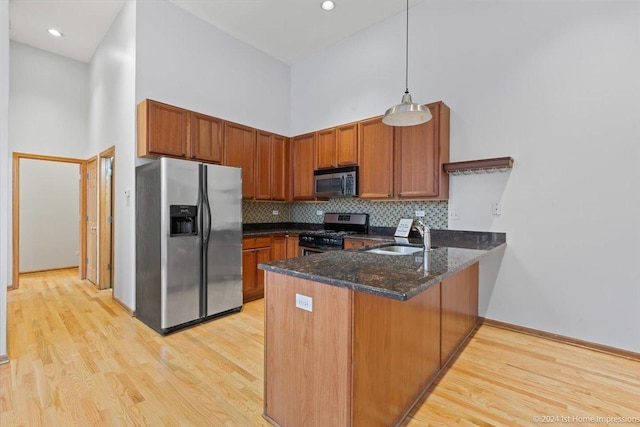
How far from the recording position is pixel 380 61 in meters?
3.97

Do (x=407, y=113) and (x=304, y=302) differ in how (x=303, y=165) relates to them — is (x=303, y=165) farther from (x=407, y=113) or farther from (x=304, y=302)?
(x=304, y=302)

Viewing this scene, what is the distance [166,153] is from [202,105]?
0.93m

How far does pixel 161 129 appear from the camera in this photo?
10.6ft

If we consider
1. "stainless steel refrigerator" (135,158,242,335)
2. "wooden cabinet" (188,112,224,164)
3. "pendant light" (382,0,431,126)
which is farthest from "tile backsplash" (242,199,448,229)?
"pendant light" (382,0,431,126)

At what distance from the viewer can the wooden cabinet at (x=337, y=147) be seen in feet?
13.0

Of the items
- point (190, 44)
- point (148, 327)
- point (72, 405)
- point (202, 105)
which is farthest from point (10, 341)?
point (190, 44)

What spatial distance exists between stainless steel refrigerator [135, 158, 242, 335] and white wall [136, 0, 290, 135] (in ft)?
3.56

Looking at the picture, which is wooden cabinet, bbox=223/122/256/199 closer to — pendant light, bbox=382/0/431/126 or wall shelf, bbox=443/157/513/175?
pendant light, bbox=382/0/431/126

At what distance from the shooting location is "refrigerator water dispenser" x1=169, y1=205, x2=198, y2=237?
9.64 ft

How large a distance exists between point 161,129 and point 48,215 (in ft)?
13.8

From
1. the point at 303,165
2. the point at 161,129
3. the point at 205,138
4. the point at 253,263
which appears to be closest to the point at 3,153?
the point at 161,129

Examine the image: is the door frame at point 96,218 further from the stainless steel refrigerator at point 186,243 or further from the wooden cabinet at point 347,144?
the wooden cabinet at point 347,144

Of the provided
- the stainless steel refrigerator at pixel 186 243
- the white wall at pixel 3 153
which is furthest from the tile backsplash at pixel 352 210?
the white wall at pixel 3 153

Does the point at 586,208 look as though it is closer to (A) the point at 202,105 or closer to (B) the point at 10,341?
(A) the point at 202,105
